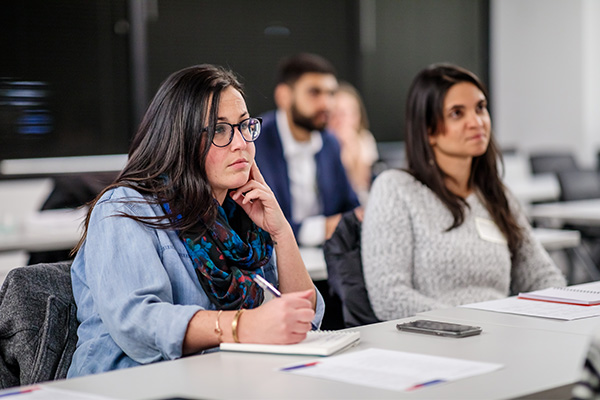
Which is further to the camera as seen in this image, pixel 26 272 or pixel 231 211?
pixel 231 211

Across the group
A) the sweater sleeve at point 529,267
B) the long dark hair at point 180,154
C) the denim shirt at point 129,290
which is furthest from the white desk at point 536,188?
the denim shirt at point 129,290

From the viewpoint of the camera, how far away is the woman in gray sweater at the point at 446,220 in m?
2.66

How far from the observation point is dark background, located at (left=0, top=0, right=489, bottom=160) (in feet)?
21.0

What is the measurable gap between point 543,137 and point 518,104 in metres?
0.55

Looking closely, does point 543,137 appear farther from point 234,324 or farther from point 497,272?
point 234,324

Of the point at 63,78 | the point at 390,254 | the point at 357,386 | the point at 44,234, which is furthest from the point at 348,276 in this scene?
the point at 63,78

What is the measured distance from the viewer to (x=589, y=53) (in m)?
8.70

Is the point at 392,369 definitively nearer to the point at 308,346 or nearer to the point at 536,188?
the point at 308,346

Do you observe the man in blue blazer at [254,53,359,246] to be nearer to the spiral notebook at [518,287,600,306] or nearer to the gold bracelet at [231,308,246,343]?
the spiral notebook at [518,287,600,306]

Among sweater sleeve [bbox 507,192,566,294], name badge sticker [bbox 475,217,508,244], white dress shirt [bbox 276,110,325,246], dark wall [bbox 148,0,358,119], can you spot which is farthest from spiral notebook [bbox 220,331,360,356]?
dark wall [bbox 148,0,358,119]

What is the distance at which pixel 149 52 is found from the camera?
7016mm

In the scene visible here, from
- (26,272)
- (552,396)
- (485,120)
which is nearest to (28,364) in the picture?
(26,272)

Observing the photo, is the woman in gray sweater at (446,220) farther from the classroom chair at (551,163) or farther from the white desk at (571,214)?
the classroom chair at (551,163)

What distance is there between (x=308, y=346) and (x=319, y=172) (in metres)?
2.83
